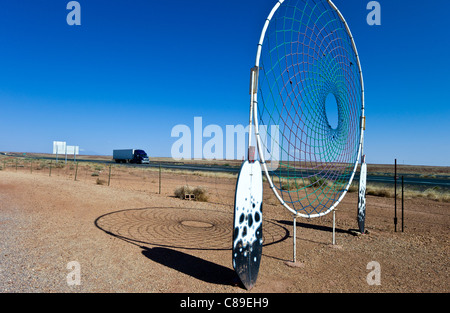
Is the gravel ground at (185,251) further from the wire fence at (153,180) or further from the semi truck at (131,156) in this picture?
the semi truck at (131,156)

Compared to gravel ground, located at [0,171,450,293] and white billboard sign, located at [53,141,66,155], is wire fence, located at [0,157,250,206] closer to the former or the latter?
white billboard sign, located at [53,141,66,155]

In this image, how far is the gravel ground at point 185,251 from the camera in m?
4.45

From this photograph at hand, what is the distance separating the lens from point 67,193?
12.3 metres

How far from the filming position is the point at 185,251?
6.07 meters

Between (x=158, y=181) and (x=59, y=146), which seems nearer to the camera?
(x=158, y=181)

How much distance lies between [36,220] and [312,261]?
714 cm

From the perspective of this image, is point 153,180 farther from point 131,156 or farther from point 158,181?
point 131,156

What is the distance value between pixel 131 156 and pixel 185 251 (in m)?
57.0

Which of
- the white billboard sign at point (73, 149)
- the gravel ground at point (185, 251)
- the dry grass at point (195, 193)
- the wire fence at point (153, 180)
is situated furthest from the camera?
the white billboard sign at point (73, 149)

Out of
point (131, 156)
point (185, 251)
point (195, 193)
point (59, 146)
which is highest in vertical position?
point (59, 146)

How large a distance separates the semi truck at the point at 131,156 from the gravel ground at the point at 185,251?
157ft

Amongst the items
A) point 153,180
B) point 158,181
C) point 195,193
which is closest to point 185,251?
point 195,193

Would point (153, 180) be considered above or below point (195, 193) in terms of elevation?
below

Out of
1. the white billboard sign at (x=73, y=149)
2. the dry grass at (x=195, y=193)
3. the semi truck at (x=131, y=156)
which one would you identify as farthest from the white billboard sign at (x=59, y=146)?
the dry grass at (x=195, y=193)
